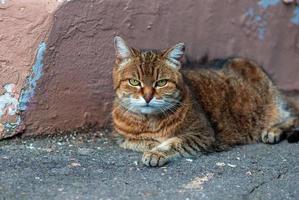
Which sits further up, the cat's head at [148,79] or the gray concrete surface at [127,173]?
the cat's head at [148,79]

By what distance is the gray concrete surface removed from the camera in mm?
4590

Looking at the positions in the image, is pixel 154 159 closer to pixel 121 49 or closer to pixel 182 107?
pixel 182 107

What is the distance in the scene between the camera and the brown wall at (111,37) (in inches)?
217

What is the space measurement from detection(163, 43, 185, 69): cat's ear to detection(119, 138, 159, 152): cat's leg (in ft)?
1.90

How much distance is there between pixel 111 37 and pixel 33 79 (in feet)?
2.20

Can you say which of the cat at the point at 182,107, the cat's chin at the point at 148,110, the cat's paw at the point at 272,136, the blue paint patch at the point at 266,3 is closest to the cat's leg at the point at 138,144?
the cat at the point at 182,107

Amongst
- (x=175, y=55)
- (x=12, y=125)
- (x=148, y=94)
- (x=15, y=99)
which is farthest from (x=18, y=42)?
(x=175, y=55)

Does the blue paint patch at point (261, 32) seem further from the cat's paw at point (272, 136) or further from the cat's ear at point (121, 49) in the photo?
the cat's ear at point (121, 49)

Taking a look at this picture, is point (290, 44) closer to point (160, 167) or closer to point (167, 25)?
point (167, 25)

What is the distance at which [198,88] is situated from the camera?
5.87 meters

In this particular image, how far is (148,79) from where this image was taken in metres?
5.32

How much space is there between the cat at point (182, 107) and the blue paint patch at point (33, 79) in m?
0.54

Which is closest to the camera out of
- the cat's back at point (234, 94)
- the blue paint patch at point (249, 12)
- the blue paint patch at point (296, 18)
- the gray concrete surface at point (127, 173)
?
the gray concrete surface at point (127, 173)

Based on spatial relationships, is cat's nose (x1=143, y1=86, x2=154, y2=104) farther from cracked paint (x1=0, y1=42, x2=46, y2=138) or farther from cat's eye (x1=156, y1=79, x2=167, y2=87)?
cracked paint (x1=0, y1=42, x2=46, y2=138)
